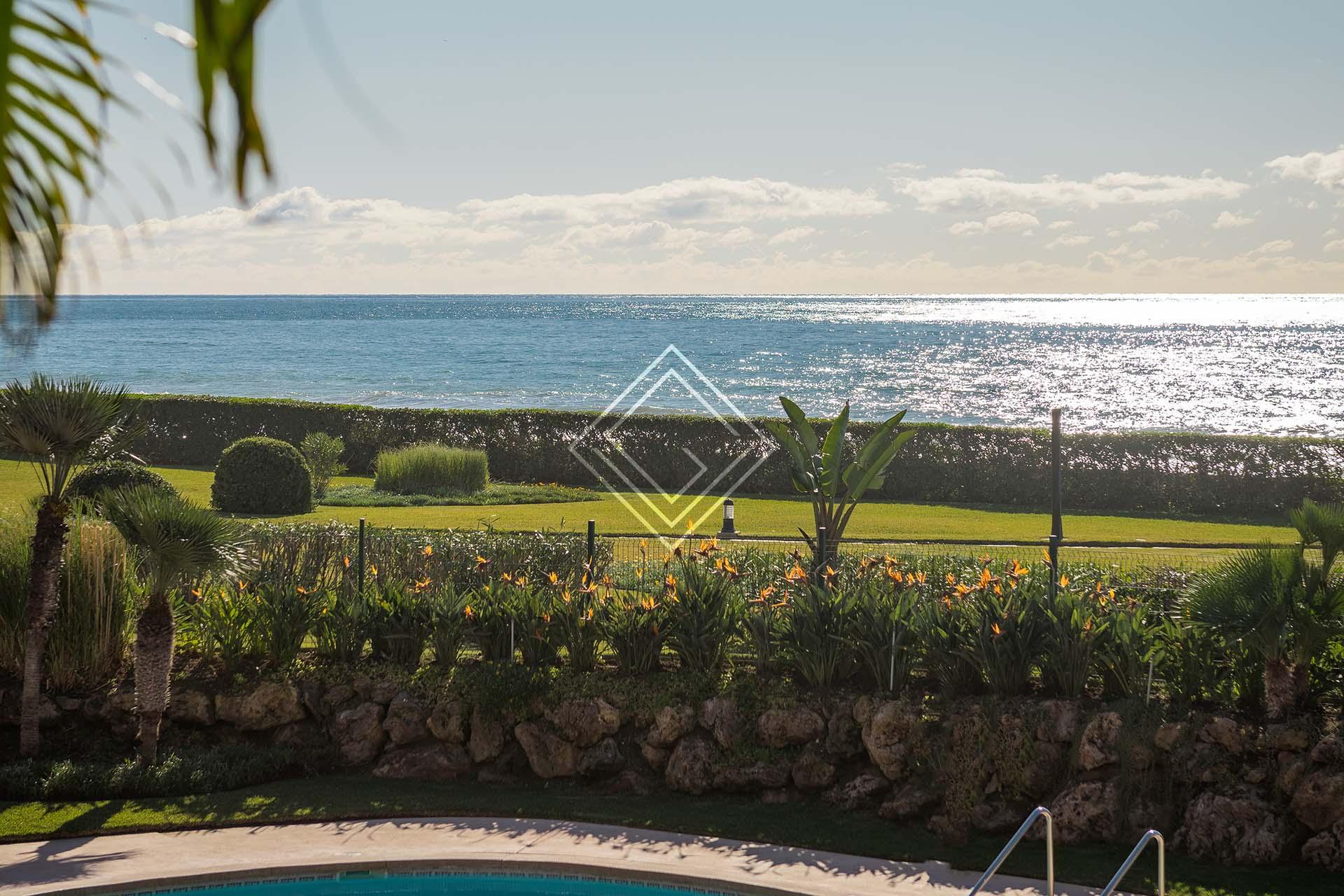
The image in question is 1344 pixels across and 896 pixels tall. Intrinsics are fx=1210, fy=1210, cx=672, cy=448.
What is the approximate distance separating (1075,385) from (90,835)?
7583 centimetres

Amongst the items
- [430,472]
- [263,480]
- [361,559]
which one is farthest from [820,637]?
[430,472]

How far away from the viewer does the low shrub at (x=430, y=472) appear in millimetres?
25422

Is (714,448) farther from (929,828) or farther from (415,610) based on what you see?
(929,828)

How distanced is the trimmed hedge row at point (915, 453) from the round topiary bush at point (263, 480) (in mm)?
3045

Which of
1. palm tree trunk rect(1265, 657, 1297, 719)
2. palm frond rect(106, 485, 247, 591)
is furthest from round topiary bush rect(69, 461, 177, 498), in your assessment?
palm tree trunk rect(1265, 657, 1297, 719)

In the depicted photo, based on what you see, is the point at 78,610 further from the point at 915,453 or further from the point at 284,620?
the point at 915,453

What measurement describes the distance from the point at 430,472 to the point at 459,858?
1746 cm

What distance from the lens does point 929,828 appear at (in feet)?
30.8

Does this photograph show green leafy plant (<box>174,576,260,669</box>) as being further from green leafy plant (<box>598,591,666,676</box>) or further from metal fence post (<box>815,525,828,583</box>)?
metal fence post (<box>815,525,828,583</box>)

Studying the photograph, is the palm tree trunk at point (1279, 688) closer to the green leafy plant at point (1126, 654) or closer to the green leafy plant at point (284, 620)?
the green leafy plant at point (1126, 654)

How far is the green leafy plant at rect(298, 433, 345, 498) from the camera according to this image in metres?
25.0

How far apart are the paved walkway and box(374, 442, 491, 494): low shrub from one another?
52.9 ft

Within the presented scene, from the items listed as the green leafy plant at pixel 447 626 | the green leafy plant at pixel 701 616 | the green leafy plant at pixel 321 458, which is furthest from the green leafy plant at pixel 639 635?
the green leafy plant at pixel 321 458

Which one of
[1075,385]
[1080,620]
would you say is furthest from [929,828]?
[1075,385]
